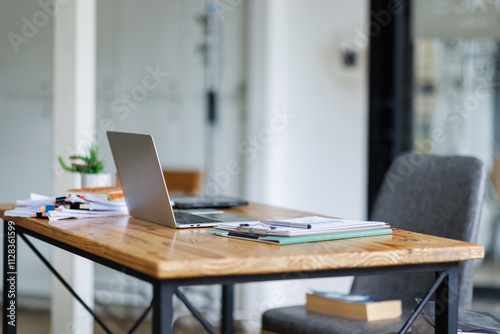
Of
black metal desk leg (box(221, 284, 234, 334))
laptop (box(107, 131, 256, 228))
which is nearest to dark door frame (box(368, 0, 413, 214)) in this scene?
black metal desk leg (box(221, 284, 234, 334))

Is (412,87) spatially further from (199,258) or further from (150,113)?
(199,258)

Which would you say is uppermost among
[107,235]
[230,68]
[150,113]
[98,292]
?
[230,68]

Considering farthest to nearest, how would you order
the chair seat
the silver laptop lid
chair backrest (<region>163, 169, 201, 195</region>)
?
chair backrest (<region>163, 169, 201, 195</region>) < the chair seat < the silver laptop lid

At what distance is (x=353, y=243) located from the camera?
1.41 meters

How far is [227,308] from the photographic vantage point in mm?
2221

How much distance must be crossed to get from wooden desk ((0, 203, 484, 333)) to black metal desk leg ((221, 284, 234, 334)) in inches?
24.6

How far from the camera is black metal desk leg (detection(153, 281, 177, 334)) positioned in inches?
46.4

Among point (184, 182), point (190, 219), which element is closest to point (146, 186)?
point (190, 219)

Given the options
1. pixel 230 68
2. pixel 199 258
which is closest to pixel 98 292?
pixel 230 68

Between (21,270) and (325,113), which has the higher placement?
(325,113)

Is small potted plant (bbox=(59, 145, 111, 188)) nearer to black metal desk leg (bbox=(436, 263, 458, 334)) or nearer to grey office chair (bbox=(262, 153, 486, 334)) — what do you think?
grey office chair (bbox=(262, 153, 486, 334))

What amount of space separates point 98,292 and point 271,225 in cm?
276

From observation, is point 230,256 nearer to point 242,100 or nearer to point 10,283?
point 10,283

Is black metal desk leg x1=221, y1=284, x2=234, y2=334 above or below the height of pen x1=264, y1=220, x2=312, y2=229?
below
